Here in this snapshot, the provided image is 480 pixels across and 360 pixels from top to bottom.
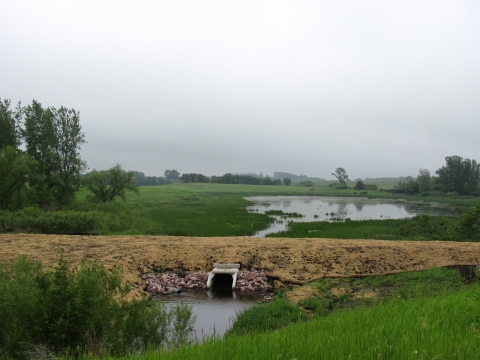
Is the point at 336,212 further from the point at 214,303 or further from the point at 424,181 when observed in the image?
the point at 424,181

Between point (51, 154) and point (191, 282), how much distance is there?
26998 millimetres

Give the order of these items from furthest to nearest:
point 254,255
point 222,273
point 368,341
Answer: point 254,255 < point 222,273 < point 368,341

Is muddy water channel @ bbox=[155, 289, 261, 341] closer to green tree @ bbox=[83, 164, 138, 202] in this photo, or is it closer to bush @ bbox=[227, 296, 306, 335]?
bush @ bbox=[227, 296, 306, 335]

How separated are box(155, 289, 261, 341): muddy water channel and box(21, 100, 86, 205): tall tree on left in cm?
2542

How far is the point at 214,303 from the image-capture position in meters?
12.1

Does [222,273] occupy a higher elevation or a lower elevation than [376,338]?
lower

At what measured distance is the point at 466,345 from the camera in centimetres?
405

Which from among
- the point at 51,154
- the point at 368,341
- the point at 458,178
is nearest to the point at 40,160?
the point at 51,154

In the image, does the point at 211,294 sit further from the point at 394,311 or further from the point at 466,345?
the point at 466,345

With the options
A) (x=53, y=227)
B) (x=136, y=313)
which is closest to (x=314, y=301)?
(x=136, y=313)

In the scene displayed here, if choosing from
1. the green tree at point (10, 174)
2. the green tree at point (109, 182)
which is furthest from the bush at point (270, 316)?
the green tree at point (109, 182)

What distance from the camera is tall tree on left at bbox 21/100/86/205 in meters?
32.5

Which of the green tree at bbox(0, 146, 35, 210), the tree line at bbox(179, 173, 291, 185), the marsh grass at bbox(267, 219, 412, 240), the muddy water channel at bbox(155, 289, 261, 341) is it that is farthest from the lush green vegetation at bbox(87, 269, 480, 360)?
the tree line at bbox(179, 173, 291, 185)

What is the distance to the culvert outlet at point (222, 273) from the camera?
45.2 ft
